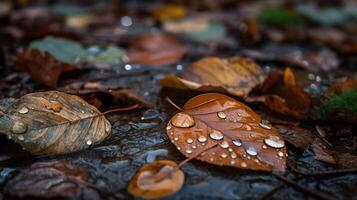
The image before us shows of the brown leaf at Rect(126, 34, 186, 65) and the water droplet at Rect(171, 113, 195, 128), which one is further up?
the water droplet at Rect(171, 113, 195, 128)

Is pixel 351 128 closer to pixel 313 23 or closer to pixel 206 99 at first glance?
pixel 206 99

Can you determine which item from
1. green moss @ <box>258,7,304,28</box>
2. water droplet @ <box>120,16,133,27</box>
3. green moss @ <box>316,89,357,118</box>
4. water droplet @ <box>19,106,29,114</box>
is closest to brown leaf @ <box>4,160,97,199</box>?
water droplet @ <box>19,106,29,114</box>

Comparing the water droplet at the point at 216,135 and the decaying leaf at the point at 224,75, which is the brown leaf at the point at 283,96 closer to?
the decaying leaf at the point at 224,75

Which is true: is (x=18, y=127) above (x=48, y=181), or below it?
above

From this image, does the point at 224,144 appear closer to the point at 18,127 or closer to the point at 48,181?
the point at 48,181

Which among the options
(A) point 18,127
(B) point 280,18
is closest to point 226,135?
(A) point 18,127

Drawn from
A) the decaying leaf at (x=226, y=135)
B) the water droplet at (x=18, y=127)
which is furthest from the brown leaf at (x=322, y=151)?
the water droplet at (x=18, y=127)

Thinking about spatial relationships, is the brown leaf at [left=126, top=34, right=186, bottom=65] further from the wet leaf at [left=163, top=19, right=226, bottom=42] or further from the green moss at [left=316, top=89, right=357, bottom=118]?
the green moss at [left=316, top=89, right=357, bottom=118]

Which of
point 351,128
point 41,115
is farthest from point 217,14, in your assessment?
point 41,115
